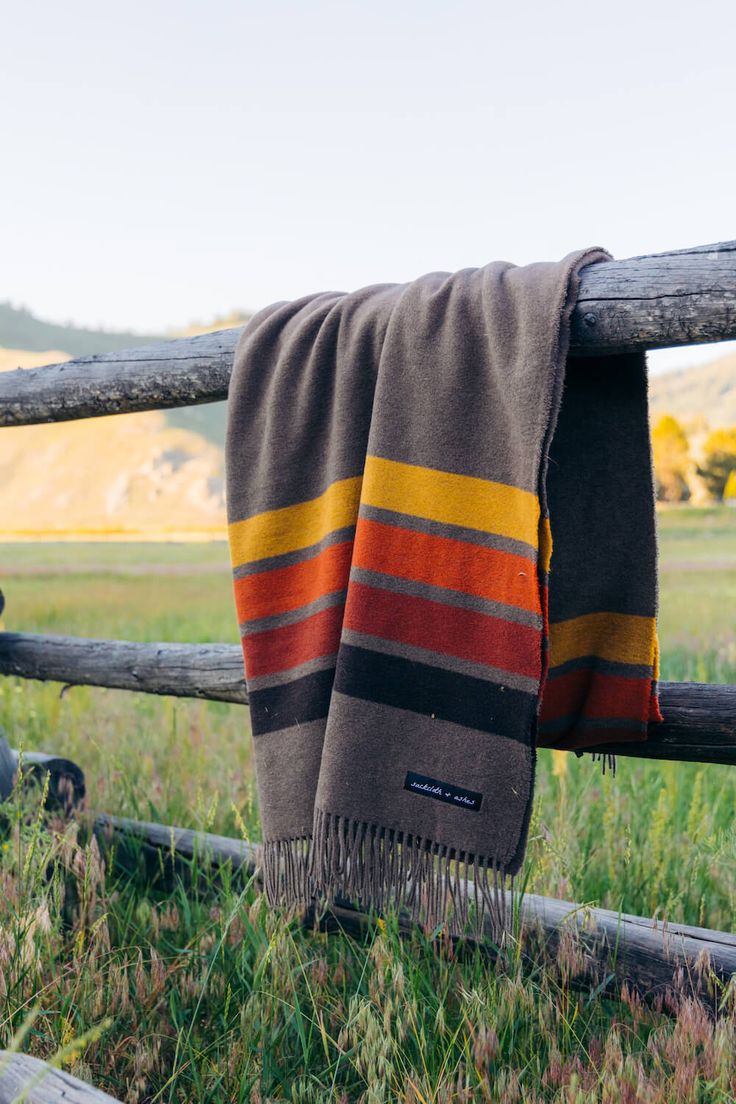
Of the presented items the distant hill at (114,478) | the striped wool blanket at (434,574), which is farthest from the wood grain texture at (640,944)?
the distant hill at (114,478)

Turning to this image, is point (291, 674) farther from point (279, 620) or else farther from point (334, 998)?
point (334, 998)

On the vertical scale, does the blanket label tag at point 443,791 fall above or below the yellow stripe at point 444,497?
below

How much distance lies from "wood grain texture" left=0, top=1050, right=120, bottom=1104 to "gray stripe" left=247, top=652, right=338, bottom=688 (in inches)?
27.7

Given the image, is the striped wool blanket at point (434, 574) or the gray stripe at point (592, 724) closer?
the striped wool blanket at point (434, 574)

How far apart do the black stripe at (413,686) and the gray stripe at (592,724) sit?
20cm

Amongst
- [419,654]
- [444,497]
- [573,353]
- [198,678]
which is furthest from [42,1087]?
[573,353]

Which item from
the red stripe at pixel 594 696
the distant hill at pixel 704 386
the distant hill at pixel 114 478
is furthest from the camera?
the distant hill at pixel 704 386

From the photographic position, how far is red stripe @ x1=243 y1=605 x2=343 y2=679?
61.8 inches

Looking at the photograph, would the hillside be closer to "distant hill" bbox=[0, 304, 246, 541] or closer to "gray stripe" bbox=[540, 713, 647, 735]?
"distant hill" bbox=[0, 304, 246, 541]

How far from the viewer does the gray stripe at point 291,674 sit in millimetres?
1554

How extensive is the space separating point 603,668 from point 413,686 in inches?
14.3

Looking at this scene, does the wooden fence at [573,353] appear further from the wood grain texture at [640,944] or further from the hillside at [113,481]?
the hillside at [113,481]

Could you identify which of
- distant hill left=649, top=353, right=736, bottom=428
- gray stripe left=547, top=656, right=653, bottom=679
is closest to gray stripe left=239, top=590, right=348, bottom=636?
gray stripe left=547, top=656, right=653, bottom=679

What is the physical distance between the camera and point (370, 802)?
1.45 metres
